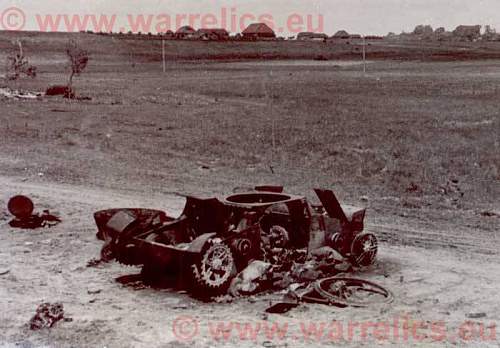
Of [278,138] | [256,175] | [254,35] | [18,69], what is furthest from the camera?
[254,35]

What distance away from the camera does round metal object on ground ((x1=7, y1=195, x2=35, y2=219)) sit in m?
13.6

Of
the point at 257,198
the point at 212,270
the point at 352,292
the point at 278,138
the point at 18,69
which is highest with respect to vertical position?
the point at 18,69

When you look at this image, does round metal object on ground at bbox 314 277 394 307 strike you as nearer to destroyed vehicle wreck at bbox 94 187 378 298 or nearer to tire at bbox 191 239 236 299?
destroyed vehicle wreck at bbox 94 187 378 298

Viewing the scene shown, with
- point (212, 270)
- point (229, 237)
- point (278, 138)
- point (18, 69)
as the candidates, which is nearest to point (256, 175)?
point (278, 138)

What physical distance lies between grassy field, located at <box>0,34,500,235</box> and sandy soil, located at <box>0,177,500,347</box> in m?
4.46

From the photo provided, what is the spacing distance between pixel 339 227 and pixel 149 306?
12.2ft

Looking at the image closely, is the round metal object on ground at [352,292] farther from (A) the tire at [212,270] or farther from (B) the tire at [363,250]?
(A) the tire at [212,270]

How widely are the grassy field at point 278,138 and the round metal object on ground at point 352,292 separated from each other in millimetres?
5548

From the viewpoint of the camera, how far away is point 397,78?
48.2m

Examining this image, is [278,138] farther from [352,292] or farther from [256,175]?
[352,292]

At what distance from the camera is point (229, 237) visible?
30.9 ft

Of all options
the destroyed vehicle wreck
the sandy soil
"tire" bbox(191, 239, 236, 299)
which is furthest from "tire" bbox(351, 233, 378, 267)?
"tire" bbox(191, 239, 236, 299)

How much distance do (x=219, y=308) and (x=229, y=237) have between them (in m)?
1.09

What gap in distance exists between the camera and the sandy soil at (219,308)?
7902 millimetres
